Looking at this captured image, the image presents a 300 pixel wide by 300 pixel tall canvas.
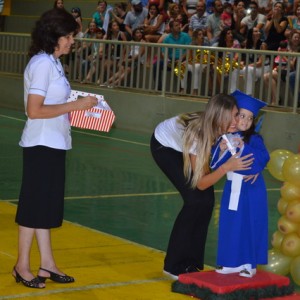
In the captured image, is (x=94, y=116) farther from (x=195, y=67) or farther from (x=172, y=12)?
(x=172, y=12)

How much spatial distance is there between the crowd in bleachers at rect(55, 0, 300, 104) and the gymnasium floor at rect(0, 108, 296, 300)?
2169 millimetres

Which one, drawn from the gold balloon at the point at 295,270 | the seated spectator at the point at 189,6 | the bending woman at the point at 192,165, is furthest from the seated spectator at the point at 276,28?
the bending woman at the point at 192,165

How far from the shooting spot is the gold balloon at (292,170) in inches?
272

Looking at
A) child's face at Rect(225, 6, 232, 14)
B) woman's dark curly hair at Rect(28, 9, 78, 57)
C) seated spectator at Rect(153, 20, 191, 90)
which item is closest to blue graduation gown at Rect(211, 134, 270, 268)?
woman's dark curly hair at Rect(28, 9, 78, 57)

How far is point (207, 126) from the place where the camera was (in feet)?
20.4

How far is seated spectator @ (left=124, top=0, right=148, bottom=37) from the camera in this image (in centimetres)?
2044

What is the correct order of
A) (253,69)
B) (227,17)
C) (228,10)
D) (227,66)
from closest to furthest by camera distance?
(253,69), (227,66), (227,17), (228,10)

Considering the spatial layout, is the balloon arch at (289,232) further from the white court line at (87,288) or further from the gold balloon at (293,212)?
the white court line at (87,288)

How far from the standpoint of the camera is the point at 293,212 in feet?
22.6

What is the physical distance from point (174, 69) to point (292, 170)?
9.37m

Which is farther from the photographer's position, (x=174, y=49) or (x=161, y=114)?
(x=161, y=114)

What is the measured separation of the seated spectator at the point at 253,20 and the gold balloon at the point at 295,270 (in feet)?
35.8

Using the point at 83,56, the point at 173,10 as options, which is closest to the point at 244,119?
the point at 83,56

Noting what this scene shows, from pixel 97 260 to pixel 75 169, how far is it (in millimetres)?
5109
